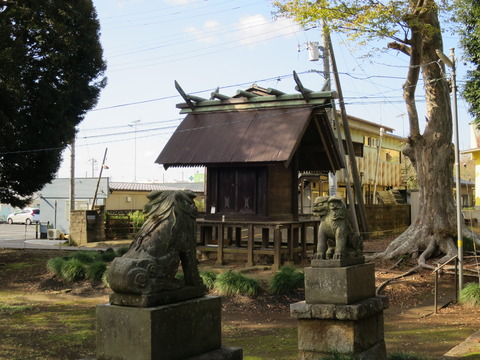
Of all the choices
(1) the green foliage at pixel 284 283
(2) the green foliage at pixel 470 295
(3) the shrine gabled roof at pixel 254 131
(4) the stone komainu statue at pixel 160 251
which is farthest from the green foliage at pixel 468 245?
(4) the stone komainu statue at pixel 160 251

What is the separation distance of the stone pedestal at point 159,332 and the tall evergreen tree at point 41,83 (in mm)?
15807

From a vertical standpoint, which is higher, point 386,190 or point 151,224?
point 386,190

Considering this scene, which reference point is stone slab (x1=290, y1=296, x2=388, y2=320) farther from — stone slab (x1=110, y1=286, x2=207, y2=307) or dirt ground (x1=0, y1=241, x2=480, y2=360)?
stone slab (x1=110, y1=286, x2=207, y2=307)

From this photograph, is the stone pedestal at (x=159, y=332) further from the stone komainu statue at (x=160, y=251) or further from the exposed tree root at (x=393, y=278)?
the exposed tree root at (x=393, y=278)

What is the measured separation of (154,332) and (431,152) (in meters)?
16.9

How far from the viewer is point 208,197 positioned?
18.9 m

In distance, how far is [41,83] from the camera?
19.4m

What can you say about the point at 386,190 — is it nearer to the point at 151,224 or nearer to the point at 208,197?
the point at 208,197

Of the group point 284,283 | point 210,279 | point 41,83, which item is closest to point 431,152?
point 284,283

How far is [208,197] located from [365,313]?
11805mm

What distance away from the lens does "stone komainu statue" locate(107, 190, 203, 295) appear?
14.2 ft

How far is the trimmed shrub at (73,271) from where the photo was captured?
16.9 m

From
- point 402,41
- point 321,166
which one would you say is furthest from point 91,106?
point 402,41

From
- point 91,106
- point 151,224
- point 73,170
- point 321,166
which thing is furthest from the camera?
point 73,170
